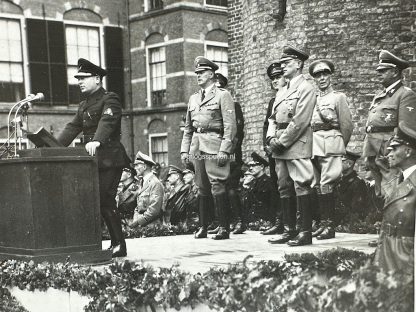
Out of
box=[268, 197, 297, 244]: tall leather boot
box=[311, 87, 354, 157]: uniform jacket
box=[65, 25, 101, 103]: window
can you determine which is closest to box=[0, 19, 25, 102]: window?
box=[65, 25, 101, 103]: window

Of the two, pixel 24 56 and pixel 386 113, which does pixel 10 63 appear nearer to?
pixel 24 56

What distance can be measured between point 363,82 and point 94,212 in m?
6.77

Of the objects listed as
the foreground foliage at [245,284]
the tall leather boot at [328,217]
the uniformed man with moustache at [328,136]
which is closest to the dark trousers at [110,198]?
the foreground foliage at [245,284]

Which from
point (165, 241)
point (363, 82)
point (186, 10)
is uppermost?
point (186, 10)

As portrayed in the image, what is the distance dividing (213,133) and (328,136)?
1.36m

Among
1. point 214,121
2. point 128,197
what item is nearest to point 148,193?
point 128,197

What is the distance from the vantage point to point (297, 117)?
650 centimetres

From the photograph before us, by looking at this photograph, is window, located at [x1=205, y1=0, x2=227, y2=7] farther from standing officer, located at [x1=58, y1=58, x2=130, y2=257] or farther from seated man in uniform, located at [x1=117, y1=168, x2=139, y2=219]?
standing officer, located at [x1=58, y1=58, x2=130, y2=257]

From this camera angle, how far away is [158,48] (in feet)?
77.8

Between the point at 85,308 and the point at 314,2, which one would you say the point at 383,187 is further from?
the point at 314,2

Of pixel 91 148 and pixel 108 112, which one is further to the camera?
pixel 108 112

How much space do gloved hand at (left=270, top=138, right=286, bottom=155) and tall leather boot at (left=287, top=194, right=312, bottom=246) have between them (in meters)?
0.51

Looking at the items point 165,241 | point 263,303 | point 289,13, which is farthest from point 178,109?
point 263,303

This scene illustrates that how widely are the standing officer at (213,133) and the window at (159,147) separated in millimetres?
15800
